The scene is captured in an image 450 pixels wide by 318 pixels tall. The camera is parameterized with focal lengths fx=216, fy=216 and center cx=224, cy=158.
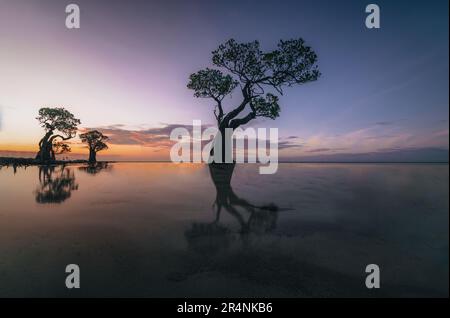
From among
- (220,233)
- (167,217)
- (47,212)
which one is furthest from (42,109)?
(220,233)

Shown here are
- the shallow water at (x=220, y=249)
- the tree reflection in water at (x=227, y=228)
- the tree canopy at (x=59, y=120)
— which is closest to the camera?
the shallow water at (x=220, y=249)

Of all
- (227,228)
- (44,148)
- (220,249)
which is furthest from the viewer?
(44,148)

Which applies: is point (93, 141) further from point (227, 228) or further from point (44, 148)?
point (227, 228)

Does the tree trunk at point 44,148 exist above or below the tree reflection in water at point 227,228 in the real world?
above

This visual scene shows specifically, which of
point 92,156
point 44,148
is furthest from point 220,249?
point 92,156

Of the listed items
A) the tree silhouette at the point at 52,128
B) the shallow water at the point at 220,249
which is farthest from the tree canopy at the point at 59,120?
the shallow water at the point at 220,249

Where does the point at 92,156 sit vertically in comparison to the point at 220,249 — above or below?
above

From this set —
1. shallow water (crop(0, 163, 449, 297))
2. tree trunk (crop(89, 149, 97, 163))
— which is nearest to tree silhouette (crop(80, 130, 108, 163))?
tree trunk (crop(89, 149, 97, 163))

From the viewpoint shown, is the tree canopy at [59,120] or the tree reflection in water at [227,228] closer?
the tree reflection in water at [227,228]

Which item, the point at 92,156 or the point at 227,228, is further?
the point at 92,156

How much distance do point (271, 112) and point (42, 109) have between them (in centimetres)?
4593

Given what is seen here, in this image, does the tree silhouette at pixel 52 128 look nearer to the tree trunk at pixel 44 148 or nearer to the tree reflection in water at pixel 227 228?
the tree trunk at pixel 44 148
